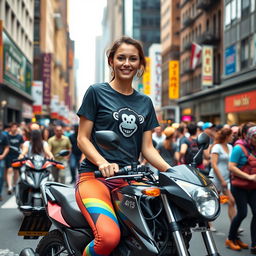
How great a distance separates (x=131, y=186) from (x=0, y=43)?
25.9 m

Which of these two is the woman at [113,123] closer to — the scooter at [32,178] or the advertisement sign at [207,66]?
the scooter at [32,178]

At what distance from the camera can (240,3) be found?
1100 inches

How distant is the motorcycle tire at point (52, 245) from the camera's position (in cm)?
380

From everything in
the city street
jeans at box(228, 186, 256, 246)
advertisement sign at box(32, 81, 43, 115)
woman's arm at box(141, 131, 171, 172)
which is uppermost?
advertisement sign at box(32, 81, 43, 115)

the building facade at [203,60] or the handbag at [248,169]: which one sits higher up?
the building facade at [203,60]

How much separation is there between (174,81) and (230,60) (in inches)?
858

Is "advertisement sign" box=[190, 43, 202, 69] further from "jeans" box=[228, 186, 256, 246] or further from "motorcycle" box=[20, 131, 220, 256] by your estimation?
"motorcycle" box=[20, 131, 220, 256]

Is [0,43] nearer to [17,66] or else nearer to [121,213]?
[17,66]

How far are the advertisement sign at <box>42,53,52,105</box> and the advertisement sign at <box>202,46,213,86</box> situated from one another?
28936mm

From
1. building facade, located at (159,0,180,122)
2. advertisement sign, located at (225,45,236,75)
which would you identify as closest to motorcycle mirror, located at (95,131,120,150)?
advertisement sign, located at (225,45,236,75)

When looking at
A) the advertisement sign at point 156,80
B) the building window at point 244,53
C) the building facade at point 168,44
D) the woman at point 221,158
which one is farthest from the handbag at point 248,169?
the building facade at point 168,44

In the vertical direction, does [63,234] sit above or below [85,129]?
below

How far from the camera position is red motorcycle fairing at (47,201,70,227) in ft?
11.9

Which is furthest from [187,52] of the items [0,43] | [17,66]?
[0,43]
